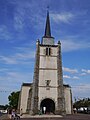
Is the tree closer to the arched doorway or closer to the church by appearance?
the church

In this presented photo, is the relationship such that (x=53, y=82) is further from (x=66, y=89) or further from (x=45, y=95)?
(x=66, y=89)

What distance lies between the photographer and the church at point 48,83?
151ft

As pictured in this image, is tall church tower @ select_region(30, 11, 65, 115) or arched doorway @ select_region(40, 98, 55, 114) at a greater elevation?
tall church tower @ select_region(30, 11, 65, 115)

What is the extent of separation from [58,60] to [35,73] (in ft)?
20.6

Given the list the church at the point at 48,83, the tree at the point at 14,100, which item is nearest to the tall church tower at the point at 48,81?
the church at the point at 48,83

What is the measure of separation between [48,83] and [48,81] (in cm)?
46

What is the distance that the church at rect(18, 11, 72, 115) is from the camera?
45906 millimetres

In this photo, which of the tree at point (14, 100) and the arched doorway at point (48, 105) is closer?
the arched doorway at point (48, 105)

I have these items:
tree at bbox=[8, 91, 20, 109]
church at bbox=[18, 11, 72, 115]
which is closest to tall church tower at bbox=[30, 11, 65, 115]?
church at bbox=[18, 11, 72, 115]

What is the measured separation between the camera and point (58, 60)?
4925 cm

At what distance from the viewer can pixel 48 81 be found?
47344 mm

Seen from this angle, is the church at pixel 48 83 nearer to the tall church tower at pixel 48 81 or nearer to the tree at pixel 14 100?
the tall church tower at pixel 48 81

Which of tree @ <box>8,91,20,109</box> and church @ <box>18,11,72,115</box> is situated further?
tree @ <box>8,91,20,109</box>

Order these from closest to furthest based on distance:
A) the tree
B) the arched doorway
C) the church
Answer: the church, the arched doorway, the tree
